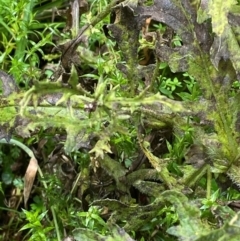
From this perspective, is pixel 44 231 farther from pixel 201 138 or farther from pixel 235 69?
pixel 235 69

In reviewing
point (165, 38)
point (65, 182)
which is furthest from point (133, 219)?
point (165, 38)

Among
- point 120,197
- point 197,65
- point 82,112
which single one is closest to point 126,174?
point 120,197

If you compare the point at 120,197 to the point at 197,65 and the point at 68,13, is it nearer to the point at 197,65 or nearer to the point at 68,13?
the point at 197,65

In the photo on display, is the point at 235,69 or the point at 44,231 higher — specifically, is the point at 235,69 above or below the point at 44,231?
above

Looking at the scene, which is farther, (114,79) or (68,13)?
(68,13)

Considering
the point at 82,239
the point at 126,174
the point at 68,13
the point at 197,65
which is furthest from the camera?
the point at 68,13

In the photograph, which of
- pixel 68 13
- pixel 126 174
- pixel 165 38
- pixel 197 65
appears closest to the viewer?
Result: pixel 197 65

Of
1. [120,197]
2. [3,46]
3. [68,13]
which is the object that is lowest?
[120,197]

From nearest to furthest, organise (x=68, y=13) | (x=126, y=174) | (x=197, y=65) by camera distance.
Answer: (x=197, y=65), (x=126, y=174), (x=68, y=13)

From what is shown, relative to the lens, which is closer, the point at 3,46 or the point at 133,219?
the point at 133,219
